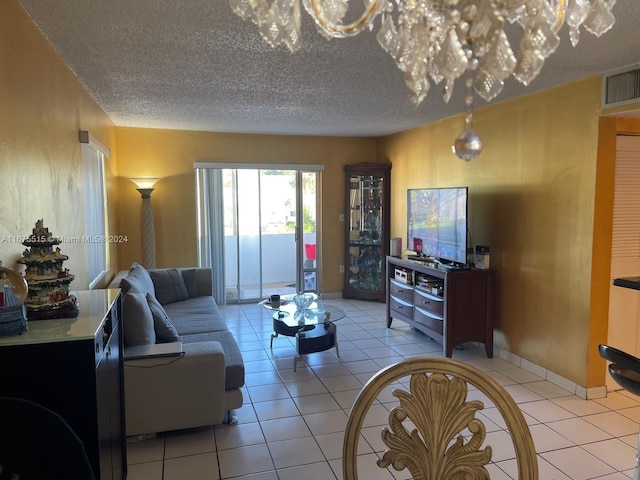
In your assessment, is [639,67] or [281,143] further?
[281,143]

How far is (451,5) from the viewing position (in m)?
1.04

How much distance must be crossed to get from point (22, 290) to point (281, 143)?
193 inches

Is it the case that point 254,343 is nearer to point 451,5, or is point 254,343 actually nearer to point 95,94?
point 95,94

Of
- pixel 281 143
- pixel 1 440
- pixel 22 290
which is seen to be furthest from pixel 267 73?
pixel 281 143

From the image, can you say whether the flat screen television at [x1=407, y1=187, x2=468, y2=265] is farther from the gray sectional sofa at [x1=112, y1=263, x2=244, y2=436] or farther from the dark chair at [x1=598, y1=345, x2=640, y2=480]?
the gray sectional sofa at [x1=112, y1=263, x2=244, y2=436]

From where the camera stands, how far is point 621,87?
9.89ft

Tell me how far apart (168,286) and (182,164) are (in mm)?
1841

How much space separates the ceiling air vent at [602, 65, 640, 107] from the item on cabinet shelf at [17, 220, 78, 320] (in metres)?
3.40

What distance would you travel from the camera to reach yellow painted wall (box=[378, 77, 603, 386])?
3.33 metres

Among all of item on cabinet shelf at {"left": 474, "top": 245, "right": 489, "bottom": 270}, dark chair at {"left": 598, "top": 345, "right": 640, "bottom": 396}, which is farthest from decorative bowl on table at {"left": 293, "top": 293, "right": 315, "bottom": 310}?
dark chair at {"left": 598, "top": 345, "right": 640, "bottom": 396}

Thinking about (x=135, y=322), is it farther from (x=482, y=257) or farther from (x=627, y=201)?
(x=627, y=201)

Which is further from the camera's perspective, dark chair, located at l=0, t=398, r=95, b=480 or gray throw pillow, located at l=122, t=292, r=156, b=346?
gray throw pillow, located at l=122, t=292, r=156, b=346

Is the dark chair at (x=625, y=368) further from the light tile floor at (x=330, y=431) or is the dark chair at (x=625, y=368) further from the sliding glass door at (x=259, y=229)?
the sliding glass door at (x=259, y=229)

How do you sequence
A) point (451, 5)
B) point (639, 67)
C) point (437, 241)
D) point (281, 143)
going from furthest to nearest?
point (281, 143) < point (437, 241) < point (639, 67) < point (451, 5)
